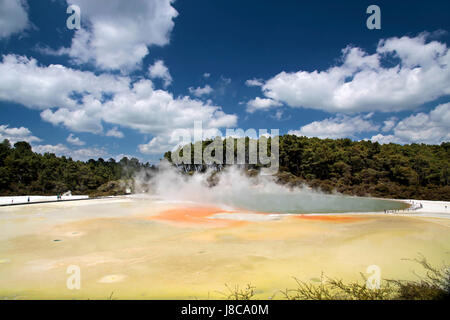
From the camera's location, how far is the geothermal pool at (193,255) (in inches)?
254

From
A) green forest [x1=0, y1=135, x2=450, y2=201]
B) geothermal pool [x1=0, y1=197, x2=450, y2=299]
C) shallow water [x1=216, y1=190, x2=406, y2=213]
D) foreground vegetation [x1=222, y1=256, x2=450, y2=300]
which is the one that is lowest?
shallow water [x1=216, y1=190, x2=406, y2=213]

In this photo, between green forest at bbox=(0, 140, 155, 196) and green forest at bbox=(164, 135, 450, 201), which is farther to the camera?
green forest at bbox=(0, 140, 155, 196)

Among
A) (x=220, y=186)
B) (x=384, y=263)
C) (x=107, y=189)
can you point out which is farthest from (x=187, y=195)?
(x=384, y=263)

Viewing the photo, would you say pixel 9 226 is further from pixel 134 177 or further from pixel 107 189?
pixel 134 177

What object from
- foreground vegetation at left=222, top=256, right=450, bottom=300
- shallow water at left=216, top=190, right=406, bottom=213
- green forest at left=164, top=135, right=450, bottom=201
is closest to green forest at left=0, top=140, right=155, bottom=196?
green forest at left=164, top=135, right=450, bottom=201

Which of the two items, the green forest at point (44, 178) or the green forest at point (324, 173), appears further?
the green forest at point (44, 178)

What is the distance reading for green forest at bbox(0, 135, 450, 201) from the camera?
40781 millimetres

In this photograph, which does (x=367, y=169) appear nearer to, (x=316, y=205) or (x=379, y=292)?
(x=316, y=205)

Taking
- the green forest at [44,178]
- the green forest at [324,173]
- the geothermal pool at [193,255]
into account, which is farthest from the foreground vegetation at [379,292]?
the green forest at [44,178]

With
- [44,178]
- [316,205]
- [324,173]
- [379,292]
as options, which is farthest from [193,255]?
[324,173]

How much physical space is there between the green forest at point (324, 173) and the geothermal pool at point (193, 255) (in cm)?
2918

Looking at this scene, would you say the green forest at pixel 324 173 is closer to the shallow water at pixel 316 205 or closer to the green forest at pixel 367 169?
the green forest at pixel 367 169

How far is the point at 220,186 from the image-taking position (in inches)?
1954

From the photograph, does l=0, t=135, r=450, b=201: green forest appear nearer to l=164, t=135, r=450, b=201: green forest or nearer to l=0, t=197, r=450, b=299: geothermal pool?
l=164, t=135, r=450, b=201: green forest
